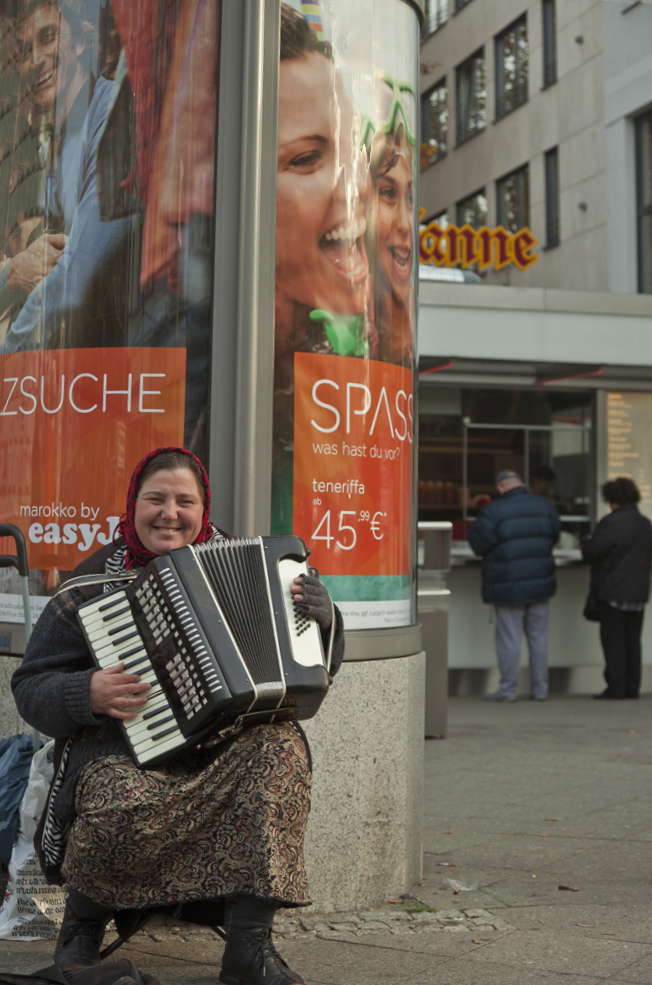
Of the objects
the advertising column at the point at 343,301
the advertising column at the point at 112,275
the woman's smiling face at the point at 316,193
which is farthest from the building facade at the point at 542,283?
the advertising column at the point at 112,275

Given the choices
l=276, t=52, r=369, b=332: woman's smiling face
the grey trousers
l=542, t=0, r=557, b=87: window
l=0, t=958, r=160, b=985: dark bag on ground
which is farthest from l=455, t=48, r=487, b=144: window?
l=0, t=958, r=160, b=985: dark bag on ground

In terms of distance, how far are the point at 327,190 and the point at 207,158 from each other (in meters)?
0.45

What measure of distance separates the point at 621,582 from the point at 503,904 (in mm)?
6538

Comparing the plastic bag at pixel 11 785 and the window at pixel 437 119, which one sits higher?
the window at pixel 437 119

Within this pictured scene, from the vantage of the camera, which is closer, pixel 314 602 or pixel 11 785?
pixel 314 602

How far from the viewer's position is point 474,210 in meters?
27.6

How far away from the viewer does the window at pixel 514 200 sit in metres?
25.2

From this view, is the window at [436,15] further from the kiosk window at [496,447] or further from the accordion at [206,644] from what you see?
the accordion at [206,644]

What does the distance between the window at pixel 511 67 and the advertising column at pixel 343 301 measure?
21.1 meters

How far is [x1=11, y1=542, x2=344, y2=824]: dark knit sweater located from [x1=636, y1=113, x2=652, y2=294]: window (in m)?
17.8

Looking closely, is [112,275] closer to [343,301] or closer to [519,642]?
[343,301]

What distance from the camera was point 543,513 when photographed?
10883 millimetres

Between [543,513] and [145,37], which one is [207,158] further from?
[543,513]

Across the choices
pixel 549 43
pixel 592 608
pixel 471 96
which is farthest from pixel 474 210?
pixel 592 608
